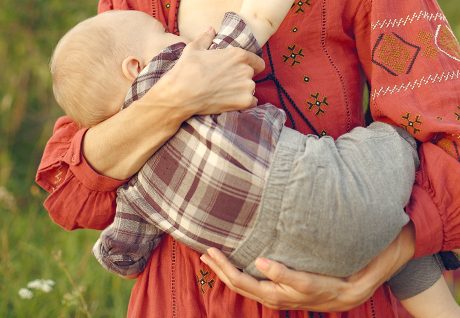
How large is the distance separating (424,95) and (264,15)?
0.41 meters

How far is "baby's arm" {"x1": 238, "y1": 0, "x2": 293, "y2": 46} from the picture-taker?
1.78 metres

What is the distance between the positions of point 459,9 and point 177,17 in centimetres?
399

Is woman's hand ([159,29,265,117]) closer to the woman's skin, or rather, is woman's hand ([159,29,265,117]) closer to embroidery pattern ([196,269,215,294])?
the woman's skin

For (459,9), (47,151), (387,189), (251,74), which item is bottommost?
(459,9)

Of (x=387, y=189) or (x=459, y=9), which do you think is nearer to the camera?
(x=387, y=189)

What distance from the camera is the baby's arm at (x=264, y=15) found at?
1.78 m

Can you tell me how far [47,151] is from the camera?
204 cm

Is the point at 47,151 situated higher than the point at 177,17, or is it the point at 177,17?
the point at 177,17

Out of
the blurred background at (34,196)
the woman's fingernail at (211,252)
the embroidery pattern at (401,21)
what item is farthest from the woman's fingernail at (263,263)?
the blurred background at (34,196)

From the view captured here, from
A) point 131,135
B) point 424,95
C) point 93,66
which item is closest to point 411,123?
point 424,95

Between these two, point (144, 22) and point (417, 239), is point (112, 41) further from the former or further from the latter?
point (417, 239)

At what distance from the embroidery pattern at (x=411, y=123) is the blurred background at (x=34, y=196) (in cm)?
144

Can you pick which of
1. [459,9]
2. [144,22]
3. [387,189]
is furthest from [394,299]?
[459,9]

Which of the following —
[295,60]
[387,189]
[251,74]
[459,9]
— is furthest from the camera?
[459,9]
